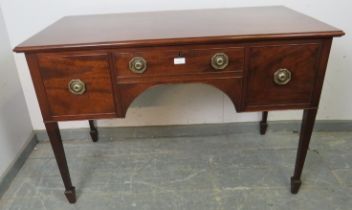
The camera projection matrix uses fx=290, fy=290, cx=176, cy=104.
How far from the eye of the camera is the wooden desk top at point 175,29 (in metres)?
0.96

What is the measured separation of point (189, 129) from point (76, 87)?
908mm

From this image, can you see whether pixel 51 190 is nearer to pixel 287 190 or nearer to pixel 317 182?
pixel 287 190

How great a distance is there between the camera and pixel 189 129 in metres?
1.80

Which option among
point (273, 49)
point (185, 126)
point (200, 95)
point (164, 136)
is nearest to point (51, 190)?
point (164, 136)

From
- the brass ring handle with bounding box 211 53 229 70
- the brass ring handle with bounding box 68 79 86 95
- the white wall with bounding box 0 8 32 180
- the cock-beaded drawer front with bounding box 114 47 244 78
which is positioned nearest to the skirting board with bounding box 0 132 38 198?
the white wall with bounding box 0 8 32 180

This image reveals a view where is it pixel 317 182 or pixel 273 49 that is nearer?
pixel 273 49

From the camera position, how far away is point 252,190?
137 cm

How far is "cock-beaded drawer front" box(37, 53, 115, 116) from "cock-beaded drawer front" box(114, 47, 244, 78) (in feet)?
0.23

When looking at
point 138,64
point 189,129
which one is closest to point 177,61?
point 138,64

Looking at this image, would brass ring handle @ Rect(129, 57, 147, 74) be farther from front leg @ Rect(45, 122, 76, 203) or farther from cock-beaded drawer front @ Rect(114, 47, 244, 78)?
front leg @ Rect(45, 122, 76, 203)

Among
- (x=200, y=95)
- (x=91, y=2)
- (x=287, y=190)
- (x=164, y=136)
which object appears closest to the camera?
(x=287, y=190)

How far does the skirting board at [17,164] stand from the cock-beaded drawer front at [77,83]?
618mm

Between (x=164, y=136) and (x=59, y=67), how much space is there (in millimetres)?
939

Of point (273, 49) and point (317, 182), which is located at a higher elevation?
point (273, 49)
